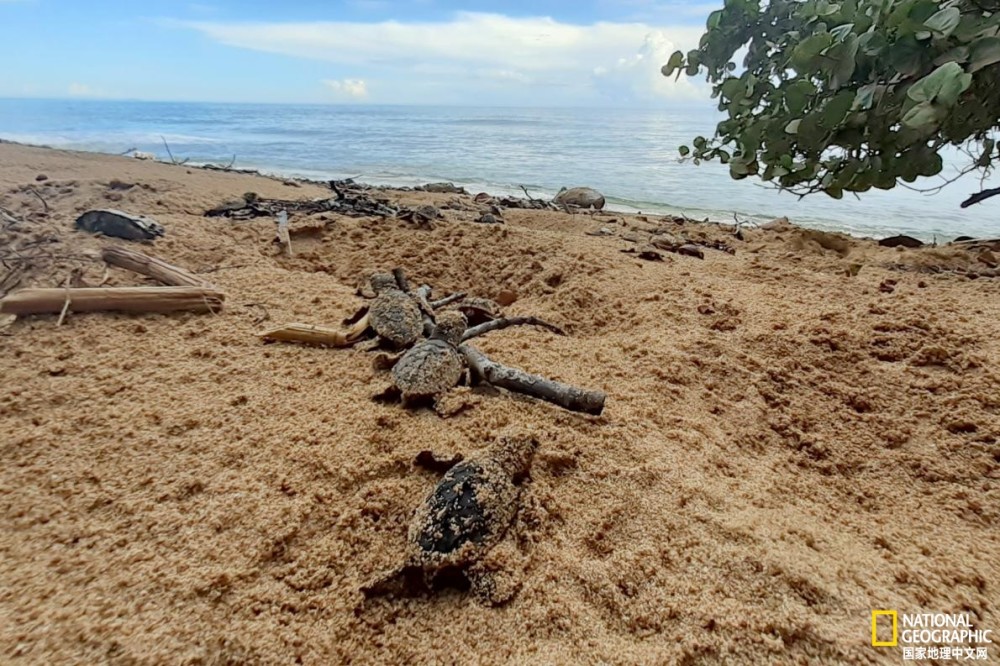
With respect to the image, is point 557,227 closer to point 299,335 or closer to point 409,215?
point 409,215

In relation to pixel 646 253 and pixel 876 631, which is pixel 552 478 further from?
pixel 646 253

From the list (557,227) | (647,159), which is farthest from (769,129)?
(647,159)

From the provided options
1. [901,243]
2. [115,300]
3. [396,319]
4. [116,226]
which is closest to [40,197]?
[116,226]

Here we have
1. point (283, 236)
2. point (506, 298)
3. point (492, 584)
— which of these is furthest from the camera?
point (283, 236)

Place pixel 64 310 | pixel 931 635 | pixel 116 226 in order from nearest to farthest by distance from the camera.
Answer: pixel 931 635
pixel 64 310
pixel 116 226

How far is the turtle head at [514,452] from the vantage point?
1.59 meters

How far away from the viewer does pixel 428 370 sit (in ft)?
7.13

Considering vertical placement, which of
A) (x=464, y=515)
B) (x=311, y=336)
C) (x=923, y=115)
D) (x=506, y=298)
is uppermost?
(x=923, y=115)

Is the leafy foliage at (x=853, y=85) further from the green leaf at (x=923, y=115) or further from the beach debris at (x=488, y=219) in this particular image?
the beach debris at (x=488, y=219)

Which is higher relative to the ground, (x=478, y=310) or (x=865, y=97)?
(x=865, y=97)

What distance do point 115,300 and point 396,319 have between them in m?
1.57

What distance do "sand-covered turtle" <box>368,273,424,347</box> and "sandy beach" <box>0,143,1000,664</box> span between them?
36 cm

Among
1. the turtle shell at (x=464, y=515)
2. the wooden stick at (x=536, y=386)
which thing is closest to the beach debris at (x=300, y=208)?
the wooden stick at (x=536, y=386)

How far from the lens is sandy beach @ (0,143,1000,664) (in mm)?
1180
